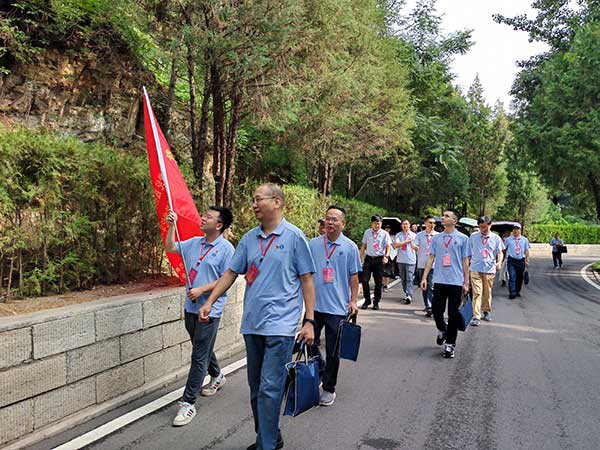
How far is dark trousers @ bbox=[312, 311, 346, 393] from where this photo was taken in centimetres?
554

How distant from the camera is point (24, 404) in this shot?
4172mm

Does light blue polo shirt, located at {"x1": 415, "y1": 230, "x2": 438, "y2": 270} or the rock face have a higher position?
the rock face

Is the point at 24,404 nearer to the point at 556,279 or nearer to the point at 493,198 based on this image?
the point at 556,279

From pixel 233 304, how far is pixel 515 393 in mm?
3600

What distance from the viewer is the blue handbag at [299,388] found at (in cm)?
410

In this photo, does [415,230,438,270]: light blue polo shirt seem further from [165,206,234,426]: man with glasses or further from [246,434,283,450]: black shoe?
[246,434,283,450]: black shoe

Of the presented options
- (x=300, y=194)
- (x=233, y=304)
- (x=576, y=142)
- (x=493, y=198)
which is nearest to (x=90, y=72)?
(x=300, y=194)

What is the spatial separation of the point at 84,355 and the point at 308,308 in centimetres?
203

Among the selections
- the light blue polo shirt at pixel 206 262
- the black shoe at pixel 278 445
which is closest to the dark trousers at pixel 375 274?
the light blue polo shirt at pixel 206 262

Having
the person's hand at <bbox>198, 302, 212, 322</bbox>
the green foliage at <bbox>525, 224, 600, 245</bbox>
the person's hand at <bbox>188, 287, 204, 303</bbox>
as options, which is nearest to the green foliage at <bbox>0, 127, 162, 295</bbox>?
the person's hand at <bbox>188, 287, 204, 303</bbox>

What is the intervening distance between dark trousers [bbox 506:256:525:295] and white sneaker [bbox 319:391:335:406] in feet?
35.4

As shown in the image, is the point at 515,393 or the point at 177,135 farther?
the point at 177,135

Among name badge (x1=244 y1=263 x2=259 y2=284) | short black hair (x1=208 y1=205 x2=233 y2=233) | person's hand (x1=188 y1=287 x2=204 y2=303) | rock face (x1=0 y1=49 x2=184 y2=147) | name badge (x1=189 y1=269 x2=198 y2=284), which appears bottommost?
person's hand (x1=188 y1=287 x2=204 y2=303)

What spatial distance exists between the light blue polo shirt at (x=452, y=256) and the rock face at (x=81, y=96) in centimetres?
749
